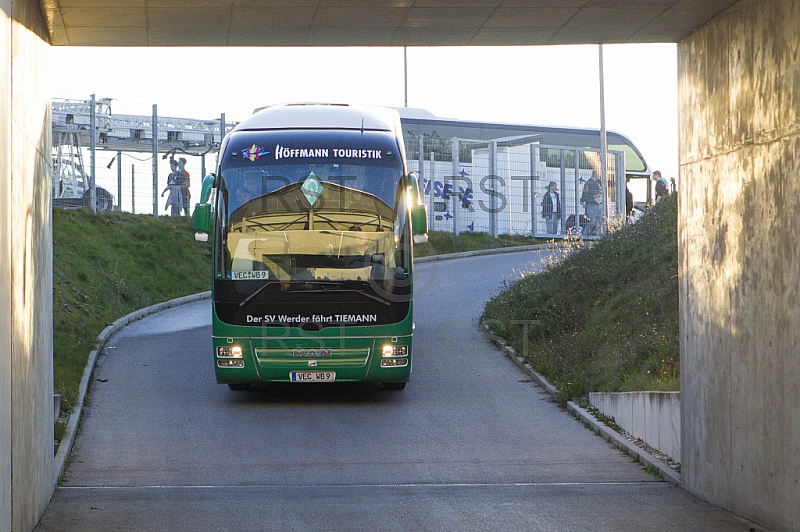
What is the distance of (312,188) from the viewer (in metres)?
14.1

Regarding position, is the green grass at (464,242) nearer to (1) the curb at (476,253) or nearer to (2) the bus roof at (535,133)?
(1) the curb at (476,253)

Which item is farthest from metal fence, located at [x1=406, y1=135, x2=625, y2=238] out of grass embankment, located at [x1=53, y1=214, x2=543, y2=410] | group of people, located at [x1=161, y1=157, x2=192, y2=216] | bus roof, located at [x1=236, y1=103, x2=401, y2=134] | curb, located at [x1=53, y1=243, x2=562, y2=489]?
bus roof, located at [x1=236, y1=103, x2=401, y2=134]

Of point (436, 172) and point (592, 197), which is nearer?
point (436, 172)

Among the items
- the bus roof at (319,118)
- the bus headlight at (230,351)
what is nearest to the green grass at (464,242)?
the bus roof at (319,118)

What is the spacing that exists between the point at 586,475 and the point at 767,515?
293 cm

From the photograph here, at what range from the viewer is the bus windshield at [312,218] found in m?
13.9

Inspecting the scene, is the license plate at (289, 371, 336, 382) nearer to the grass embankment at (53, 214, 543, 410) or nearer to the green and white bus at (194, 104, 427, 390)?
the green and white bus at (194, 104, 427, 390)

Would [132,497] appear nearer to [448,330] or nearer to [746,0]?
[746,0]

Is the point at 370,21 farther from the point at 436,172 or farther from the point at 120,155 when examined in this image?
the point at 436,172

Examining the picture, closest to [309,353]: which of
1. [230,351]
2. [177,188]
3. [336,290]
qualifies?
[336,290]

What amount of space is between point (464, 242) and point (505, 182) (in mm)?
2673

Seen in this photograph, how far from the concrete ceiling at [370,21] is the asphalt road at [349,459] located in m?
3.86

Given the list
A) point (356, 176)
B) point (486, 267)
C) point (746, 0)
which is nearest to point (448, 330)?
point (356, 176)

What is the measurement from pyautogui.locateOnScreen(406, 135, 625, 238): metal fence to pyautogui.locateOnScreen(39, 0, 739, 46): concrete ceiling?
25.9 m
